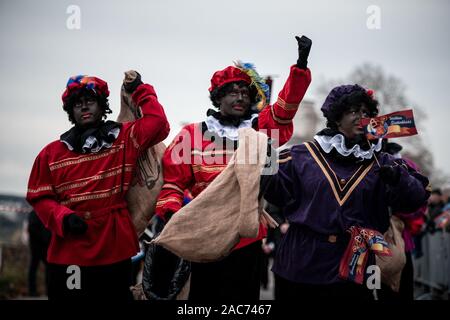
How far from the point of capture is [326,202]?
5.29 m

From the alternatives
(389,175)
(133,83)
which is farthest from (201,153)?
(389,175)

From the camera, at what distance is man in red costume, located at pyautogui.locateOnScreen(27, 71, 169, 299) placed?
5.44m

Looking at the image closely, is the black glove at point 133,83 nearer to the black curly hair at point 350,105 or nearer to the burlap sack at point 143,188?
the burlap sack at point 143,188

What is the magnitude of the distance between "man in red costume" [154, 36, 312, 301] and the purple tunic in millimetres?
247

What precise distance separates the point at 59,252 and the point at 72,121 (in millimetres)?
992

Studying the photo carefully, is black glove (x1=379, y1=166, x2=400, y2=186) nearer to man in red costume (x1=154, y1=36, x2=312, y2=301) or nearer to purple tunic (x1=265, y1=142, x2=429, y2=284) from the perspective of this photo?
purple tunic (x1=265, y1=142, x2=429, y2=284)

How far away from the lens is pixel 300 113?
35.3 metres

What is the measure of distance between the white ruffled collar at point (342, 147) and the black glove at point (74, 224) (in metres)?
1.70

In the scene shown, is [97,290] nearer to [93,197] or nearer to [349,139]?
[93,197]

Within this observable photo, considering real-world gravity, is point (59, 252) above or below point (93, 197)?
below

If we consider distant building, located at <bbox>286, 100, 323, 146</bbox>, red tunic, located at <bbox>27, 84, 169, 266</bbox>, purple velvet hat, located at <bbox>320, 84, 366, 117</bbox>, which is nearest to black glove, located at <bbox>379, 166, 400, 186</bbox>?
purple velvet hat, located at <bbox>320, 84, 366, 117</bbox>

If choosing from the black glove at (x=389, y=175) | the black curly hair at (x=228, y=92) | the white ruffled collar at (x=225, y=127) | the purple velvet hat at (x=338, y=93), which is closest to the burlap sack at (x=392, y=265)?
the black glove at (x=389, y=175)

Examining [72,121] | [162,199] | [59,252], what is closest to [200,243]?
[162,199]

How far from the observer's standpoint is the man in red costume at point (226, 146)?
5.45m
